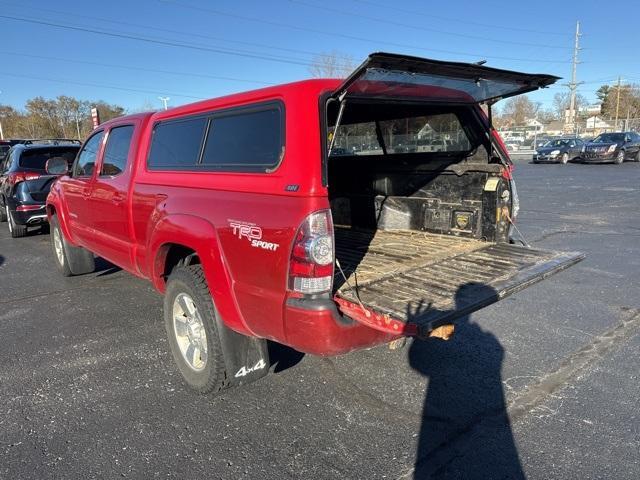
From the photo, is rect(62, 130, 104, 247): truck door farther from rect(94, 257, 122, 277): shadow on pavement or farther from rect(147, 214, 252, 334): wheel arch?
rect(147, 214, 252, 334): wheel arch

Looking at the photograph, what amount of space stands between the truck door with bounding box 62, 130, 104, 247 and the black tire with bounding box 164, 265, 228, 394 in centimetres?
217

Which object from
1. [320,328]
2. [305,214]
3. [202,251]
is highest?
[305,214]

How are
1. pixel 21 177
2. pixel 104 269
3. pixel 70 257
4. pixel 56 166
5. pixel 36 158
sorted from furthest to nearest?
pixel 36 158 → pixel 21 177 → pixel 104 269 → pixel 70 257 → pixel 56 166

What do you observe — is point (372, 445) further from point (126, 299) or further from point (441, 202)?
point (126, 299)

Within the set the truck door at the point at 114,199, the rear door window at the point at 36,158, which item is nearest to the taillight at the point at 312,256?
the truck door at the point at 114,199

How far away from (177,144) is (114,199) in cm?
109

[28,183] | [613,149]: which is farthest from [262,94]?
[613,149]

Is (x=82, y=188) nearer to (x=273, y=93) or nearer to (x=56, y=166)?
(x=56, y=166)

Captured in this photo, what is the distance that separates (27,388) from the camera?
356cm

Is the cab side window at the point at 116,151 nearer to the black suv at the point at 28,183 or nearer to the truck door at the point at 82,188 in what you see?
→ the truck door at the point at 82,188

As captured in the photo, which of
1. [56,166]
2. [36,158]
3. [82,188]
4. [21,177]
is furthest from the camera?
[36,158]

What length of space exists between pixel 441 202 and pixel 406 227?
0.54 meters

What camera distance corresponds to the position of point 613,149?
26.8 m

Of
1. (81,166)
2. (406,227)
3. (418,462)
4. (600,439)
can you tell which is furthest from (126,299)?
(600,439)
